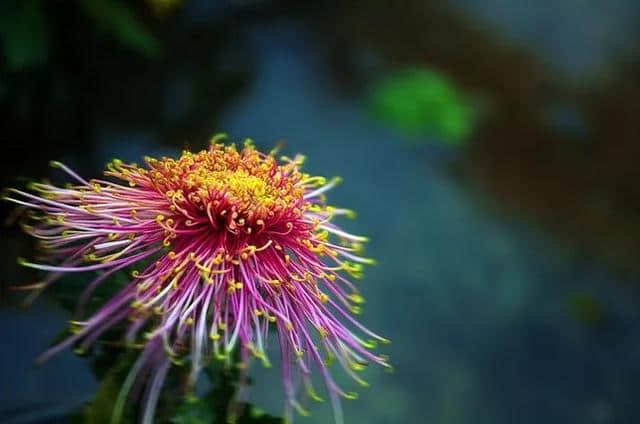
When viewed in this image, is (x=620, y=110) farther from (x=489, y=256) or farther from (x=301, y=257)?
(x=301, y=257)

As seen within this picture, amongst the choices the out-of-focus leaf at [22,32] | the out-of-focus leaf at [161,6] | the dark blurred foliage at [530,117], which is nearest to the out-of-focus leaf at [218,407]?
the out-of-focus leaf at [22,32]

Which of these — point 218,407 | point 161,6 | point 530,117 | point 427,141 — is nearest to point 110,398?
point 218,407

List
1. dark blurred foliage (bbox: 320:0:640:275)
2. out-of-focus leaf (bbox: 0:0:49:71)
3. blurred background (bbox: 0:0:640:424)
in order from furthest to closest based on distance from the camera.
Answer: dark blurred foliage (bbox: 320:0:640:275) < blurred background (bbox: 0:0:640:424) < out-of-focus leaf (bbox: 0:0:49:71)

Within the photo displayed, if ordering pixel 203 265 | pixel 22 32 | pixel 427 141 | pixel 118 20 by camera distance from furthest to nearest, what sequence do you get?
pixel 427 141
pixel 118 20
pixel 22 32
pixel 203 265

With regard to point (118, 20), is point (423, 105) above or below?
above

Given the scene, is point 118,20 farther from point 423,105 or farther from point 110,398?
point 423,105

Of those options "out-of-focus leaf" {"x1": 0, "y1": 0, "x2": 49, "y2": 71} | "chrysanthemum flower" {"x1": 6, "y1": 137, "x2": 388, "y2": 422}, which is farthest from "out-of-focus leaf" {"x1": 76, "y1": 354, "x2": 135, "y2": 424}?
"out-of-focus leaf" {"x1": 0, "y1": 0, "x2": 49, "y2": 71}

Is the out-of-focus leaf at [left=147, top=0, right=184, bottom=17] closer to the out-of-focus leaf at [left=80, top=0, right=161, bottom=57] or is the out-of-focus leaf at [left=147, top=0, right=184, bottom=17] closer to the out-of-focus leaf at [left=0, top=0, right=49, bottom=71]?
the out-of-focus leaf at [left=80, top=0, right=161, bottom=57]

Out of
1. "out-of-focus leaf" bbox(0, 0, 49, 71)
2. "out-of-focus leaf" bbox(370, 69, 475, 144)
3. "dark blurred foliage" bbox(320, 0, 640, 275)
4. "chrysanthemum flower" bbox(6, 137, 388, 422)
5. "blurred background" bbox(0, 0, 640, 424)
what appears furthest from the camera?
"out-of-focus leaf" bbox(370, 69, 475, 144)
